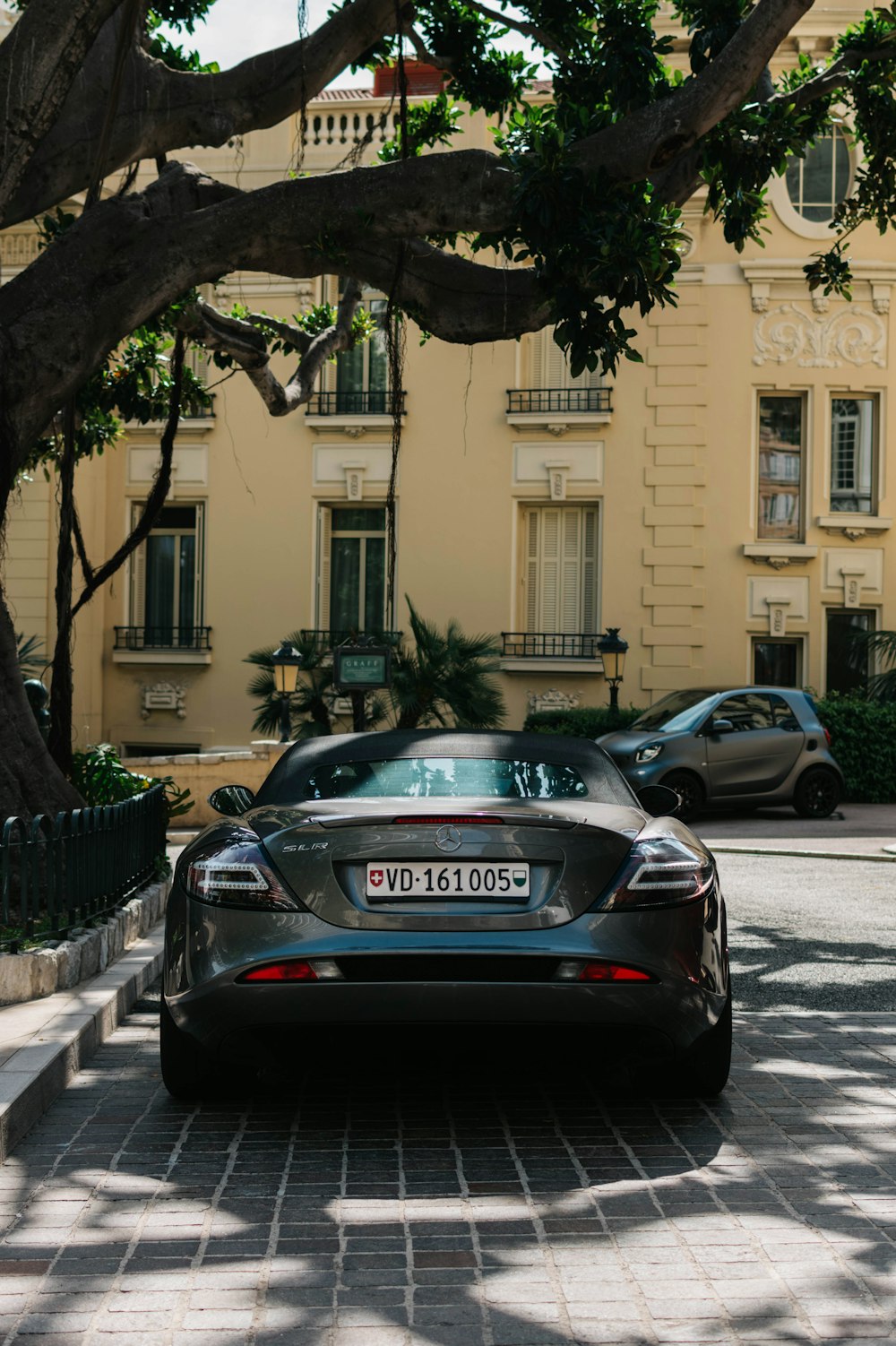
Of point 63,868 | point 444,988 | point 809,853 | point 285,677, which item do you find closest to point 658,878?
point 444,988

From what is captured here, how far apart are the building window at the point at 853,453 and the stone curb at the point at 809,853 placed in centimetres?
1049

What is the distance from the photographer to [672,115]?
8.76 m

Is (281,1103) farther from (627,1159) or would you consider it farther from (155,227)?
(155,227)

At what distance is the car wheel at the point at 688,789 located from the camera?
64.4ft

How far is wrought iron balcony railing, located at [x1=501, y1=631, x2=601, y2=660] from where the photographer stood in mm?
25328

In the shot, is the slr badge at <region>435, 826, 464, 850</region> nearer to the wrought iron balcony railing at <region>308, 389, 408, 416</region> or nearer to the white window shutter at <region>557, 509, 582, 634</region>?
the white window shutter at <region>557, 509, 582, 634</region>

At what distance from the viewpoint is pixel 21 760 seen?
846cm

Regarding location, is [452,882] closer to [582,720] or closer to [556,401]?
[582,720]

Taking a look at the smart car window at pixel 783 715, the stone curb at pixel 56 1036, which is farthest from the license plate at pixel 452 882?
the smart car window at pixel 783 715

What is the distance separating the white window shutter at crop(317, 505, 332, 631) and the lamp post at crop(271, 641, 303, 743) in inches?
227

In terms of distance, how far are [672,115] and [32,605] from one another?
765 inches

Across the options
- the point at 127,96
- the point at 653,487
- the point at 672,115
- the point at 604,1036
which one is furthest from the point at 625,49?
the point at 653,487

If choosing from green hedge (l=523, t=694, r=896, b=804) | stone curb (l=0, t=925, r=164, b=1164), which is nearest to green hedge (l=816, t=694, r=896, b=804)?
green hedge (l=523, t=694, r=896, b=804)

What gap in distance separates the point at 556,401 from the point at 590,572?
2837 millimetres
